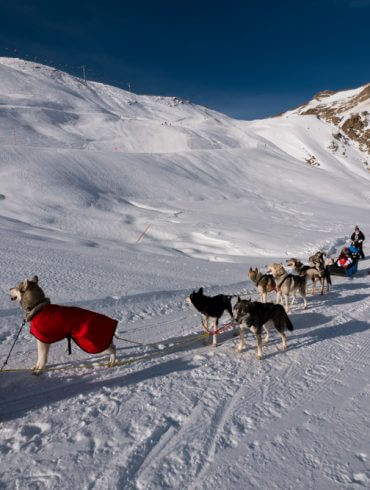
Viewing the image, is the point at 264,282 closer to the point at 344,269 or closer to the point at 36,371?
the point at 344,269

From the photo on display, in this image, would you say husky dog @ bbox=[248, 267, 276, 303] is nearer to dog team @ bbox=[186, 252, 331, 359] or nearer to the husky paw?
dog team @ bbox=[186, 252, 331, 359]

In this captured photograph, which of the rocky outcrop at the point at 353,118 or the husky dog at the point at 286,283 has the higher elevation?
the rocky outcrop at the point at 353,118

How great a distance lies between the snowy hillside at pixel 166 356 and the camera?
3.04 m

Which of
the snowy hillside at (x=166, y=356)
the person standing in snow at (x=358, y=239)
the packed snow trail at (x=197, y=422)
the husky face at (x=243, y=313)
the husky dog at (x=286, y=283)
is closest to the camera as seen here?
the packed snow trail at (x=197, y=422)

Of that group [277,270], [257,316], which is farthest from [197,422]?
[277,270]

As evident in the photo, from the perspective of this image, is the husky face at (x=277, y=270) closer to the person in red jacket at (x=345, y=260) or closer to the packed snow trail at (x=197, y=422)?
the packed snow trail at (x=197, y=422)

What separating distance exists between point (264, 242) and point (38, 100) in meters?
35.9

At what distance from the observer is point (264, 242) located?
540 inches

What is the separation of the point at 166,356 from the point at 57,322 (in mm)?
1745

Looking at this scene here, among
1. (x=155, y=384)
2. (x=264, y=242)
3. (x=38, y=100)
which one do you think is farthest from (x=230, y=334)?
(x=38, y=100)

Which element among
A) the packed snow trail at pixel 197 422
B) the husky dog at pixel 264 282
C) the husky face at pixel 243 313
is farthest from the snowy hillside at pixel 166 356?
the husky dog at pixel 264 282

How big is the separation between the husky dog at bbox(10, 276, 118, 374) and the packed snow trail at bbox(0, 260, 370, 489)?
0.57m

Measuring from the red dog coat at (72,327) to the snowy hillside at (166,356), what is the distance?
21.9 inches

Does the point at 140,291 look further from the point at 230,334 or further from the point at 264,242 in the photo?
the point at 264,242
